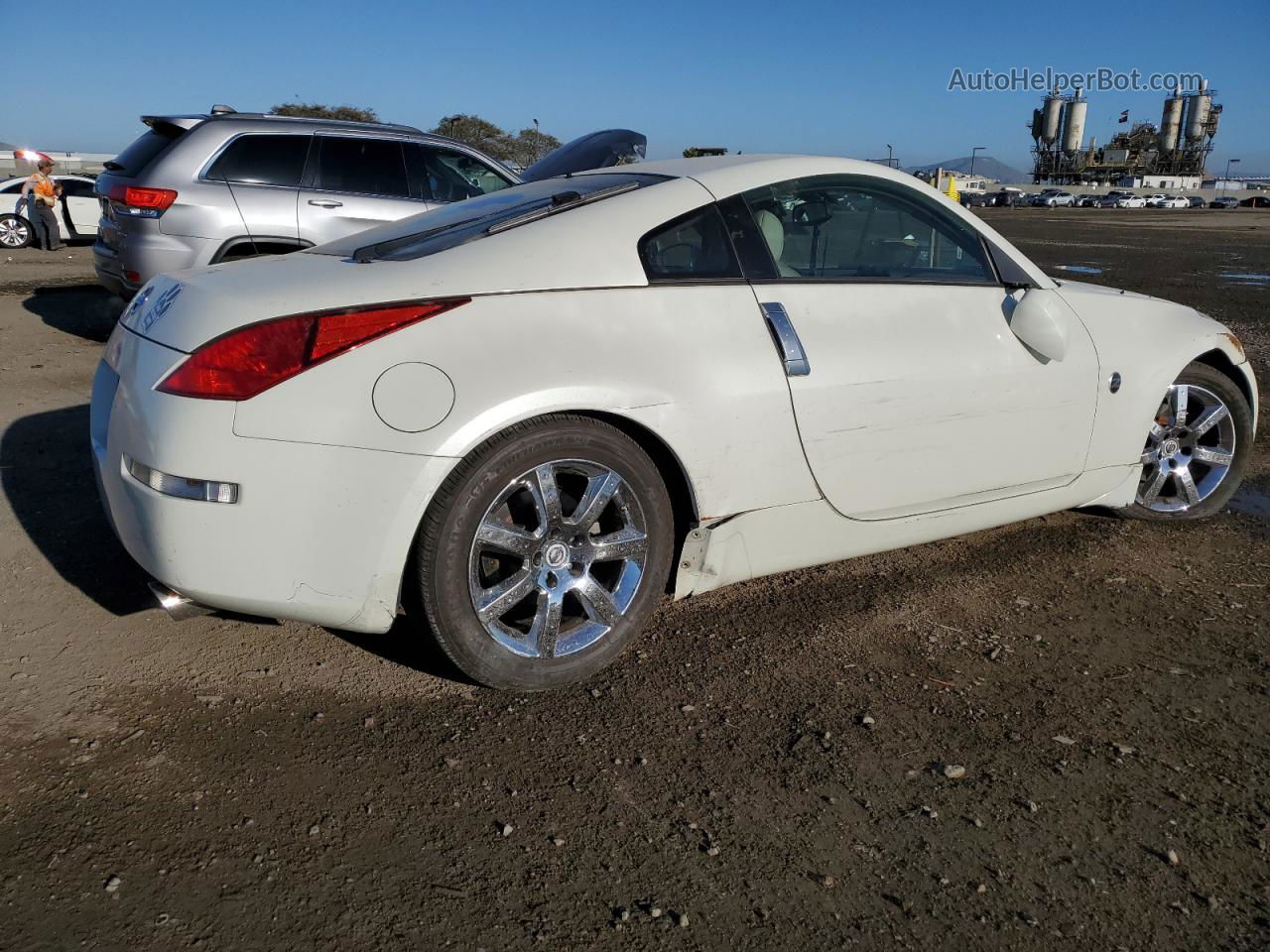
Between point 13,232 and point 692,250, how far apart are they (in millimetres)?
19111

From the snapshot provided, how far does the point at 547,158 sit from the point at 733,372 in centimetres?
699

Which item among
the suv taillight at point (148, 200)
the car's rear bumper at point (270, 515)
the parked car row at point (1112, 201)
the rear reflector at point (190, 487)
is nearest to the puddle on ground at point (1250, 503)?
the car's rear bumper at point (270, 515)

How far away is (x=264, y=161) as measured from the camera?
7.79 metres

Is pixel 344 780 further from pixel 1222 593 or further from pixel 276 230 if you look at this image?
pixel 276 230

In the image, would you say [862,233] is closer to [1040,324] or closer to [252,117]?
[1040,324]

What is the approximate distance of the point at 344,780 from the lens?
2.57m

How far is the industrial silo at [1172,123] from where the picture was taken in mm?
141750

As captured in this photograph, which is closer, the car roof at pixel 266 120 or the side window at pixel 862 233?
the side window at pixel 862 233

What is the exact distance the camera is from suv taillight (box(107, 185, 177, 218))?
7.44 m

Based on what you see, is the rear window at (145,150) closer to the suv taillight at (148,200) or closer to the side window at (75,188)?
the suv taillight at (148,200)

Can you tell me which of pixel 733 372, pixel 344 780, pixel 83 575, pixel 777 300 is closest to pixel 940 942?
pixel 344 780

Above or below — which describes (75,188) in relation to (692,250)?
below

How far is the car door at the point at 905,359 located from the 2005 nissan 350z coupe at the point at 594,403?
0.04 feet

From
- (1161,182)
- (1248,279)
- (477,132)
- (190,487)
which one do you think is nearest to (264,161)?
(190,487)
